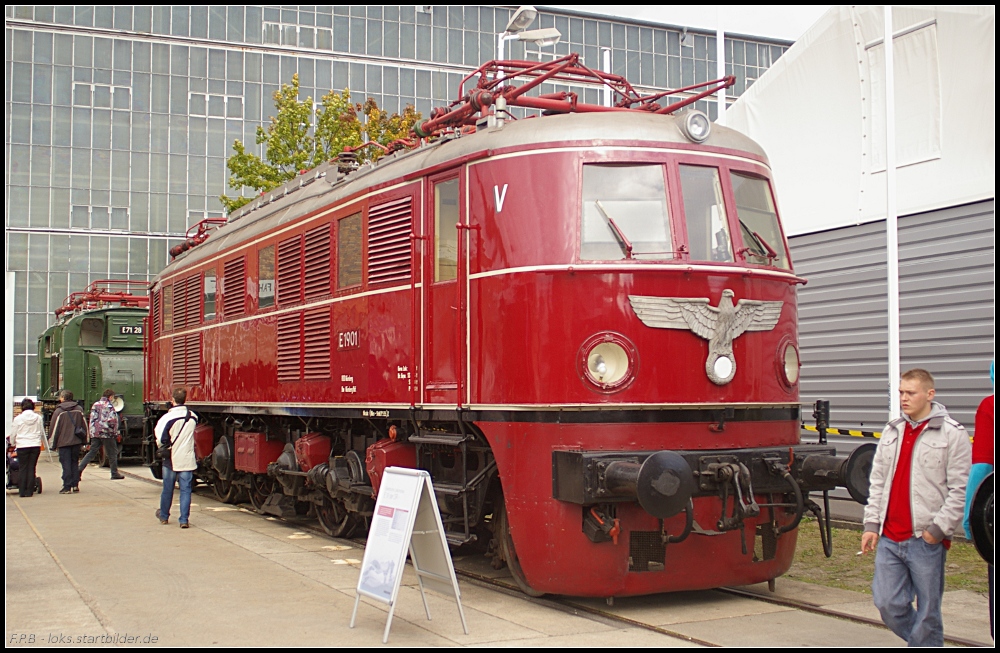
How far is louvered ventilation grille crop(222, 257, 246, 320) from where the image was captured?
1328 centimetres

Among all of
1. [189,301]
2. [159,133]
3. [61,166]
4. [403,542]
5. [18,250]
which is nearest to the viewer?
[403,542]

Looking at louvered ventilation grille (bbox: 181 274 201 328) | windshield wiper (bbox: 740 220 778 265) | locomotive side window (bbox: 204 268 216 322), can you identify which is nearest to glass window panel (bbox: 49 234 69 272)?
louvered ventilation grille (bbox: 181 274 201 328)

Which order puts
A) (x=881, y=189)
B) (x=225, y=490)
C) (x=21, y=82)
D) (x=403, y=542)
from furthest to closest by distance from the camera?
1. (x=21, y=82)
2. (x=225, y=490)
3. (x=881, y=189)
4. (x=403, y=542)

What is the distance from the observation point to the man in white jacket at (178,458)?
12.7m

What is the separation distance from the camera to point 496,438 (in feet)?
25.9

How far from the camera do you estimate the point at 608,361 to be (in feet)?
24.6

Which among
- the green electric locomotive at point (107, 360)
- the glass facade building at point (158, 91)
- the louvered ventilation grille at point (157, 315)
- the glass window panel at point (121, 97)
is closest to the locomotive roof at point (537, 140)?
the louvered ventilation grille at point (157, 315)

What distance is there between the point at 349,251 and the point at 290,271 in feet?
5.67

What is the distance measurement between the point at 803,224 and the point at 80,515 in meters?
10.6

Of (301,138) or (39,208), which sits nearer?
(301,138)

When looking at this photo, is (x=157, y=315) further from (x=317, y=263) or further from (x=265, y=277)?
(x=317, y=263)

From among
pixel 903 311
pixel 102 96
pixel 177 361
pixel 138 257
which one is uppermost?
pixel 102 96

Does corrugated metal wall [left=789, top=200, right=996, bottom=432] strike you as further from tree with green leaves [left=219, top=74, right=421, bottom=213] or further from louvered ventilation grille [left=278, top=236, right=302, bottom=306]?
tree with green leaves [left=219, top=74, right=421, bottom=213]

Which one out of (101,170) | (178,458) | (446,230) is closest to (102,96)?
(101,170)
